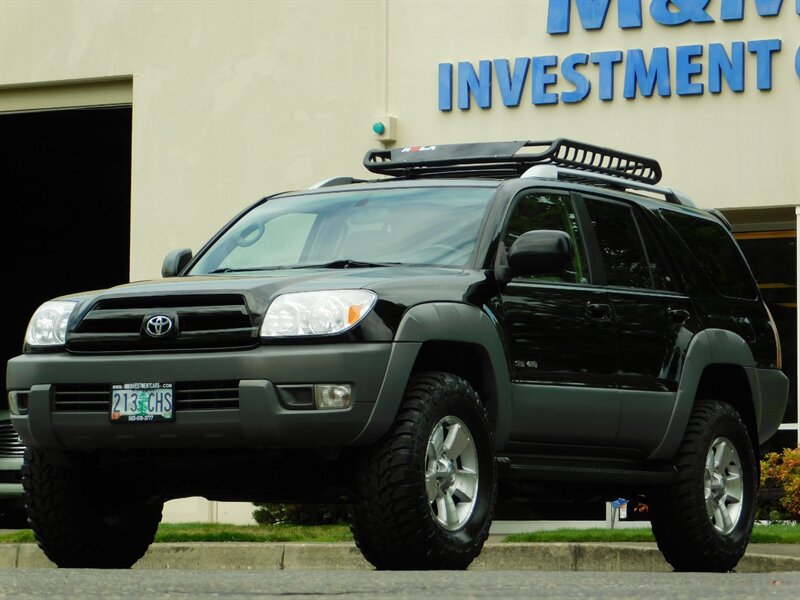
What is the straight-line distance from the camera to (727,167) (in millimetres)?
16109

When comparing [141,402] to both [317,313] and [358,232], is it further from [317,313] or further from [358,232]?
[358,232]

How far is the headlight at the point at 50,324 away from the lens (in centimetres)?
761

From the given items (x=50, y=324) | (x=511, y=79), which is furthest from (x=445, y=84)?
(x=50, y=324)

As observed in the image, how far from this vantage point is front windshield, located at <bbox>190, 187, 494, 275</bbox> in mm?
8203

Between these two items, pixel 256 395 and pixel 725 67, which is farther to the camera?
pixel 725 67

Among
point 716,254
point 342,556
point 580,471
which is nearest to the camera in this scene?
point 580,471

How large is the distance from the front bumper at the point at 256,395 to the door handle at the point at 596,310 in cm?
168

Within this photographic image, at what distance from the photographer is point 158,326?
732 centimetres

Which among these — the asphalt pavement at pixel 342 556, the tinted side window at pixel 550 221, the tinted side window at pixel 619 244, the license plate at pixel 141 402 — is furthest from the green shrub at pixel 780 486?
the license plate at pixel 141 402

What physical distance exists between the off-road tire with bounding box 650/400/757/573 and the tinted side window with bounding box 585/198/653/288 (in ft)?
2.70

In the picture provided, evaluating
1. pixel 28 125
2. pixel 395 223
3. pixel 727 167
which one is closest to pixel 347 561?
pixel 395 223

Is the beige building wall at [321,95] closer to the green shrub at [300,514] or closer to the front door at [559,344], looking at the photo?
the green shrub at [300,514]

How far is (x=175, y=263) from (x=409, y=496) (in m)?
2.41

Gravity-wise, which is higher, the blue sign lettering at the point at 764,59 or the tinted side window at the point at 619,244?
the blue sign lettering at the point at 764,59
